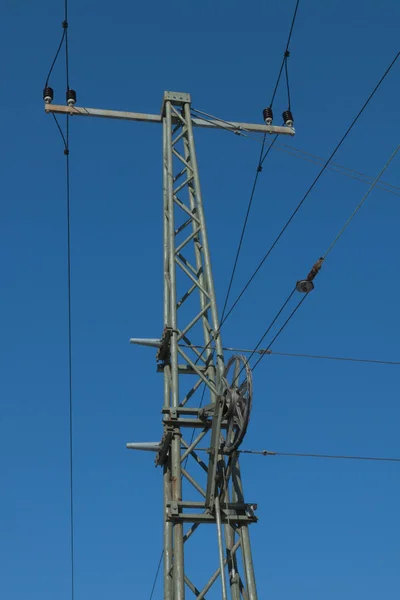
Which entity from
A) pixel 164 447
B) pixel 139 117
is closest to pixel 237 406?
pixel 164 447

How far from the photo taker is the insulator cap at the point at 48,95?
15.1 m

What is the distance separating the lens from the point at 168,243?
1295 cm

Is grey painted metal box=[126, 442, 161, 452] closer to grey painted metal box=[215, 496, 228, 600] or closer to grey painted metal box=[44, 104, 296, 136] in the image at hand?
grey painted metal box=[215, 496, 228, 600]

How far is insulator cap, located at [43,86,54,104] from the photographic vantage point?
15086 millimetres

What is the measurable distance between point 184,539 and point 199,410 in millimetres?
1769

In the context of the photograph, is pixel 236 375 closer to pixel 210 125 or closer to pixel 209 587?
pixel 209 587

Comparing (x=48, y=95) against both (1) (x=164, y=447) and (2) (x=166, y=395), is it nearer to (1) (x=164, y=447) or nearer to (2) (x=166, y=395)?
(2) (x=166, y=395)

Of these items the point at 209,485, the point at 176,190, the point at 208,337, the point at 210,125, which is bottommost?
the point at 209,485

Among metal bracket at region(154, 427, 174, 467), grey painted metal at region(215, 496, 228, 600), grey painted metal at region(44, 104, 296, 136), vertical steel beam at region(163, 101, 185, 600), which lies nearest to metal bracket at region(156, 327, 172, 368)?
vertical steel beam at region(163, 101, 185, 600)

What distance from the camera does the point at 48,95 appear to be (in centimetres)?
1511

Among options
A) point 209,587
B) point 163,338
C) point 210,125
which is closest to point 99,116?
point 210,125

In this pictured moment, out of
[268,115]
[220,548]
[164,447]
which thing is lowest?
[220,548]

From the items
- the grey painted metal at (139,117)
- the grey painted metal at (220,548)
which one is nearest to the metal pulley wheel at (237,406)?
the grey painted metal at (220,548)

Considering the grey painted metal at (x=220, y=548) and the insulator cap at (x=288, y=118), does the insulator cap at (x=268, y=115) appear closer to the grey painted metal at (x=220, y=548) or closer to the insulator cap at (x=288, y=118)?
the insulator cap at (x=288, y=118)
